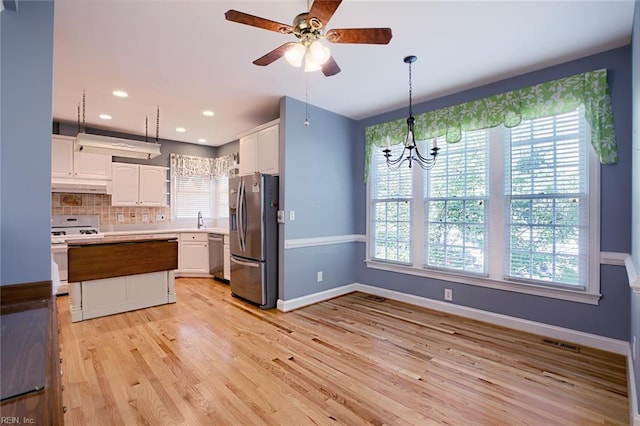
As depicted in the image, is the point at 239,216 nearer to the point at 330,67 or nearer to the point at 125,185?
the point at 330,67

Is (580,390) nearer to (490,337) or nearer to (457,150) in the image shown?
(490,337)

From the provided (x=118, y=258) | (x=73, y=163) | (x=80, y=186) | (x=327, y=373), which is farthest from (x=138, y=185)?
(x=327, y=373)

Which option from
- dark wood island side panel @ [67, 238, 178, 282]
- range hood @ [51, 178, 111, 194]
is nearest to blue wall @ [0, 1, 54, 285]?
dark wood island side panel @ [67, 238, 178, 282]

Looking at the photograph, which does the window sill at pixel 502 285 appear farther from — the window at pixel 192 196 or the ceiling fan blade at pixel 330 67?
the window at pixel 192 196

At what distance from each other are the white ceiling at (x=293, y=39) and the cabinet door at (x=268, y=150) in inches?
15.3

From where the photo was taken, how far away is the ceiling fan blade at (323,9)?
5.03ft

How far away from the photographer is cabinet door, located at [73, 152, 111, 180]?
473cm

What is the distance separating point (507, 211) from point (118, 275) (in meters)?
4.61

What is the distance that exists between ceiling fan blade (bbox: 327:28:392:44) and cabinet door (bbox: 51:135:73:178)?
4893 millimetres

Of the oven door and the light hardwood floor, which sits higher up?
the oven door

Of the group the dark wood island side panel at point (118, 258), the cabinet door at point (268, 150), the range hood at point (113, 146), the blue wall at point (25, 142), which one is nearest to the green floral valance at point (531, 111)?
the cabinet door at point (268, 150)

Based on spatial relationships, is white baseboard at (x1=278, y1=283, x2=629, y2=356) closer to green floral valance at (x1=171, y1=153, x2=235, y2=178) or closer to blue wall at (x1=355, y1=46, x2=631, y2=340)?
blue wall at (x1=355, y1=46, x2=631, y2=340)

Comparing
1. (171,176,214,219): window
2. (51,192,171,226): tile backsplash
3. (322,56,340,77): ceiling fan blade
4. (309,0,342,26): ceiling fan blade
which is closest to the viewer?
(309,0,342,26): ceiling fan blade

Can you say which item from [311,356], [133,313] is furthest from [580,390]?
[133,313]
